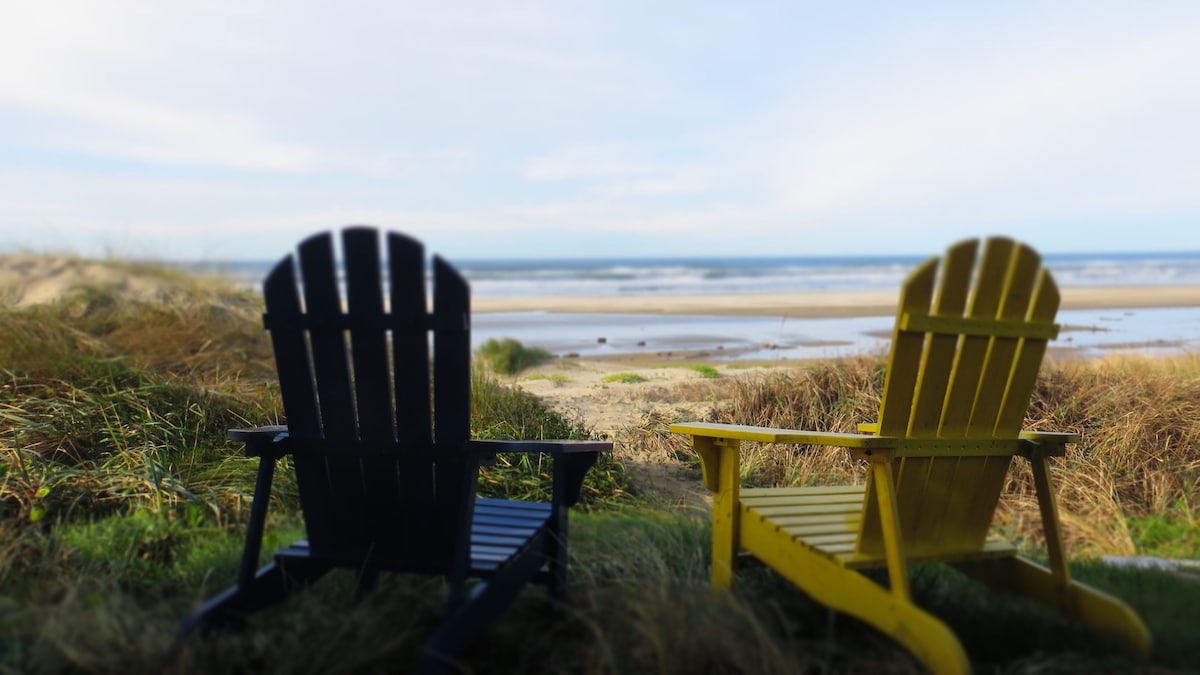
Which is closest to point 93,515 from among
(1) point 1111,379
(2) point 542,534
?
(2) point 542,534

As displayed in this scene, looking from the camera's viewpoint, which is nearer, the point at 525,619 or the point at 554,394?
the point at 525,619

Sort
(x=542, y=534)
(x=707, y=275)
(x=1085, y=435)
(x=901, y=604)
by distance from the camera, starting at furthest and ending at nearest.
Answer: (x=707, y=275), (x=1085, y=435), (x=542, y=534), (x=901, y=604)

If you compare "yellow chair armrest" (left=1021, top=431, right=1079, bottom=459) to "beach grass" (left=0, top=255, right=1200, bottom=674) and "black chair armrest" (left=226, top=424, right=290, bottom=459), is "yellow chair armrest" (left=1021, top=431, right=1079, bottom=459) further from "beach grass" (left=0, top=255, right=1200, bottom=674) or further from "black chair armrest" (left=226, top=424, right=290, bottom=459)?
"black chair armrest" (left=226, top=424, right=290, bottom=459)

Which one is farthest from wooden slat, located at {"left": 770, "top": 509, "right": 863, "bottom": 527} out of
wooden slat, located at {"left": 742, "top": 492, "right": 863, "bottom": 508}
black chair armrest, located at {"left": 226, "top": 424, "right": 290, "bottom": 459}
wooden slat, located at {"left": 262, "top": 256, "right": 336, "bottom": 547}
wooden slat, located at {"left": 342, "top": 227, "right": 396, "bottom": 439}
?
black chair armrest, located at {"left": 226, "top": 424, "right": 290, "bottom": 459}

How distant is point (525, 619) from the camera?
2.72m

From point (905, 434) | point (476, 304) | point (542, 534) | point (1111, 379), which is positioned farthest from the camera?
point (476, 304)

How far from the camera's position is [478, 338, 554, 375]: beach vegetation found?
10.2m

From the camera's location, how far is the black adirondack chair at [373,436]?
2561 mm

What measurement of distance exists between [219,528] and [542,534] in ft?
5.01

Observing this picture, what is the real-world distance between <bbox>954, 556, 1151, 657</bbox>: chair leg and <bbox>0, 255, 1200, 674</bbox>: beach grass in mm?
51

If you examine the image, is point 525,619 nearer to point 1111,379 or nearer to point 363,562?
point 363,562

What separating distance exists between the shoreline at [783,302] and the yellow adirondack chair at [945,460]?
17.4 meters

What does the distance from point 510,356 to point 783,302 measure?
15041 mm

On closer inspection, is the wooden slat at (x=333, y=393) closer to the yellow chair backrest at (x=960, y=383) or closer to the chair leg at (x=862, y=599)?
the chair leg at (x=862, y=599)
